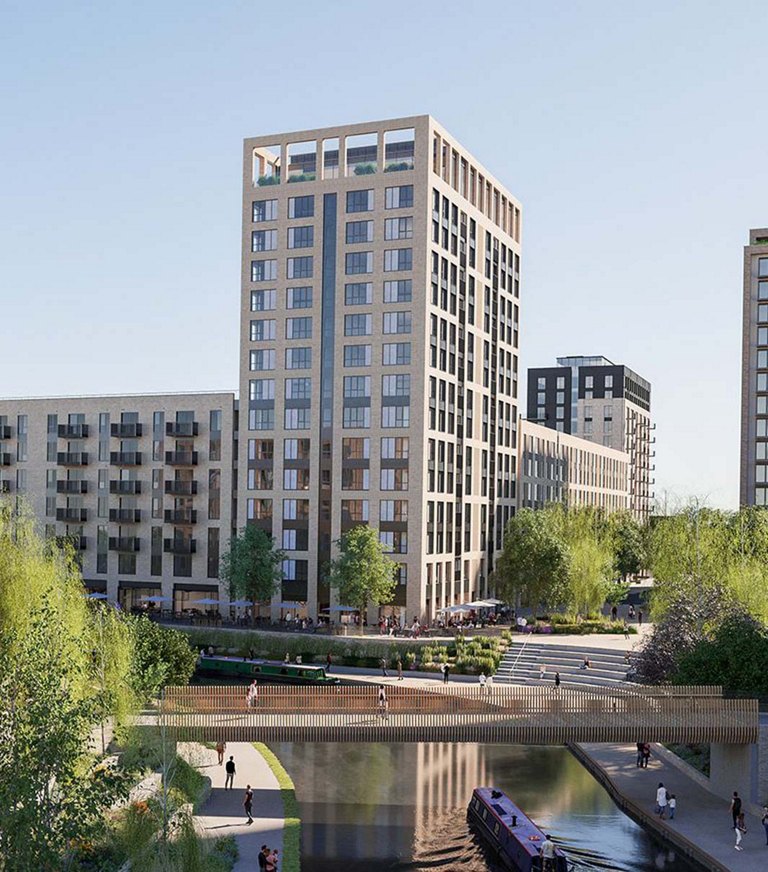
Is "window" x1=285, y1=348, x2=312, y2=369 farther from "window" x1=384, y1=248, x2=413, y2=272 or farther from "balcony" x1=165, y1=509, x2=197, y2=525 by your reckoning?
"balcony" x1=165, y1=509, x2=197, y2=525

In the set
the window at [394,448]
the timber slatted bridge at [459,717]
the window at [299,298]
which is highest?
the window at [299,298]

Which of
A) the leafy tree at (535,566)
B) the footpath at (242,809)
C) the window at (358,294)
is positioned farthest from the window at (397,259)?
the footpath at (242,809)

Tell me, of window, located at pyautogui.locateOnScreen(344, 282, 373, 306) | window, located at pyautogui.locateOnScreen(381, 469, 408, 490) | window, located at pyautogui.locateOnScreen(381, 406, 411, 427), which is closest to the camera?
window, located at pyautogui.locateOnScreen(381, 469, 408, 490)

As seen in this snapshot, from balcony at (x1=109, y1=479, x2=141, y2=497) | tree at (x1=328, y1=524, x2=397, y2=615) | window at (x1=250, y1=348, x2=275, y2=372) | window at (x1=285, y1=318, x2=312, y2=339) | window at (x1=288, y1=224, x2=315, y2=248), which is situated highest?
window at (x1=288, y1=224, x2=315, y2=248)

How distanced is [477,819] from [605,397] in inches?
4967

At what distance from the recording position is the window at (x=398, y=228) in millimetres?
76688

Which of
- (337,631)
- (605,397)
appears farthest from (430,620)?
(605,397)

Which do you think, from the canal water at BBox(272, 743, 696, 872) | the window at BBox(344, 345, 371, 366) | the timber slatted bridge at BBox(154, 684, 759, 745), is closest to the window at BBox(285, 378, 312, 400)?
the window at BBox(344, 345, 371, 366)

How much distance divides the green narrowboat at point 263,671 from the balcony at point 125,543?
23.7 m

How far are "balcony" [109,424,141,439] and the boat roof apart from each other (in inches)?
2309

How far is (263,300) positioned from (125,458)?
1874 cm

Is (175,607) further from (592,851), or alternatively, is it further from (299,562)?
(592,851)

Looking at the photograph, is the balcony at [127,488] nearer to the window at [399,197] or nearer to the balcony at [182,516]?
the balcony at [182,516]

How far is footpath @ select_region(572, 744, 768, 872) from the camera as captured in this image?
30.5 meters
